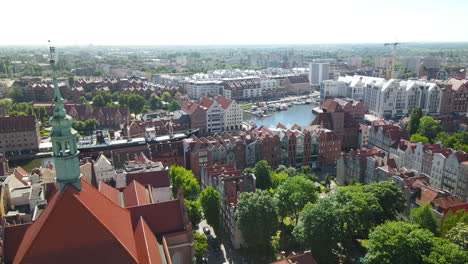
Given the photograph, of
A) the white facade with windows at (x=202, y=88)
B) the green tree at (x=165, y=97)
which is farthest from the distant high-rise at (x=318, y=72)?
the green tree at (x=165, y=97)

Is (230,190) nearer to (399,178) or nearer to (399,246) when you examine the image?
(399,246)

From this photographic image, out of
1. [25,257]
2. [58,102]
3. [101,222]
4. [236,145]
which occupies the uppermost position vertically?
[58,102]

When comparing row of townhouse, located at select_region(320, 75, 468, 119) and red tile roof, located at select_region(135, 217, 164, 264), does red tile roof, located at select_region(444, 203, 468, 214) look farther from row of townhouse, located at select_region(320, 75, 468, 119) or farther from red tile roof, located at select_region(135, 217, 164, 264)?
row of townhouse, located at select_region(320, 75, 468, 119)

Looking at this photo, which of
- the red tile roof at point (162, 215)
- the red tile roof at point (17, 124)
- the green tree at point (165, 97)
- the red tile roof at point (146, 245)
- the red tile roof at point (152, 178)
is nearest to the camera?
the red tile roof at point (146, 245)

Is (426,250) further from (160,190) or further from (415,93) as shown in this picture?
(415,93)

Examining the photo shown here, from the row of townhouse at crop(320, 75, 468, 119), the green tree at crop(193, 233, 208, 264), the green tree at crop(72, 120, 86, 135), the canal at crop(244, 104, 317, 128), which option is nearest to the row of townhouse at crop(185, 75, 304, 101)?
the canal at crop(244, 104, 317, 128)

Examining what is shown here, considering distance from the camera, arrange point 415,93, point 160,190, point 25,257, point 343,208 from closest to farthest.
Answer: point 25,257 → point 343,208 → point 160,190 → point 415,93

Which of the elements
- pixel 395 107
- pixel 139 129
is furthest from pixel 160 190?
pixel 395 107

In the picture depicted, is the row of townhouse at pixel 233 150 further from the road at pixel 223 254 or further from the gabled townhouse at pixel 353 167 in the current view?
the road at pixel 223 254

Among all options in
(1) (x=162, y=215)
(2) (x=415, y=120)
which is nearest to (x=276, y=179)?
(1) (x=162, y=215)
